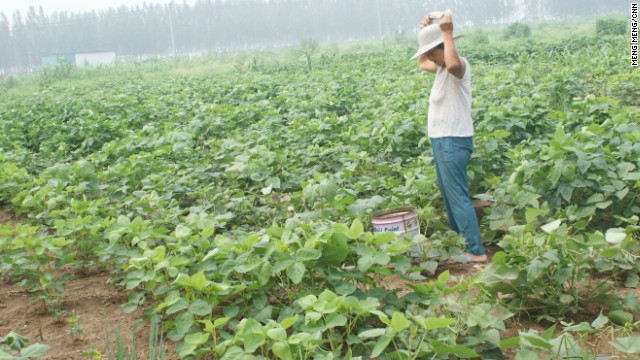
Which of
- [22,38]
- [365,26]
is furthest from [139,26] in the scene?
[365,26]

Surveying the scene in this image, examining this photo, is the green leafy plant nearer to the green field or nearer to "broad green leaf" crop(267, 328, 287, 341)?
the green field

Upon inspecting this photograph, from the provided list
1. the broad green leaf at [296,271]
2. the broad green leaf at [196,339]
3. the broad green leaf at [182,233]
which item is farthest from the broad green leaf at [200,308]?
the broad green leaf at [182,233]

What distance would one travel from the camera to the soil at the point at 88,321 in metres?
2.85

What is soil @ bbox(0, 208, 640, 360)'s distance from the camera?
285 cm

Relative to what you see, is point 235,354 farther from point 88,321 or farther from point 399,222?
point 399,222

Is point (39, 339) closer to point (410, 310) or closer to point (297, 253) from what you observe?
point (297, 253)

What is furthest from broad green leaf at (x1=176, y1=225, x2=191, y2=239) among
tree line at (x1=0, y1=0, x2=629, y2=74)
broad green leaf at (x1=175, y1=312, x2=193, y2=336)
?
tree line at (x1=0, y1=0, x2=629, y2=74)

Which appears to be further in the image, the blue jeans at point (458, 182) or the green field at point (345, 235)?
the blue jeans at point (458, 182)

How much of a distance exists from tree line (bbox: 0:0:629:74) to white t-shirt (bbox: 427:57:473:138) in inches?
1933

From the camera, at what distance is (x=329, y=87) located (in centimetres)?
1005

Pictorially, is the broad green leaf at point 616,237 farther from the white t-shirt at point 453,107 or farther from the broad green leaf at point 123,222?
the broad green leaf at point 123,222

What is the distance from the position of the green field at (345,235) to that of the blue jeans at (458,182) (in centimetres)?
10

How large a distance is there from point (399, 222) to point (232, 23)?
187ft

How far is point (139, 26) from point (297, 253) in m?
56.9
